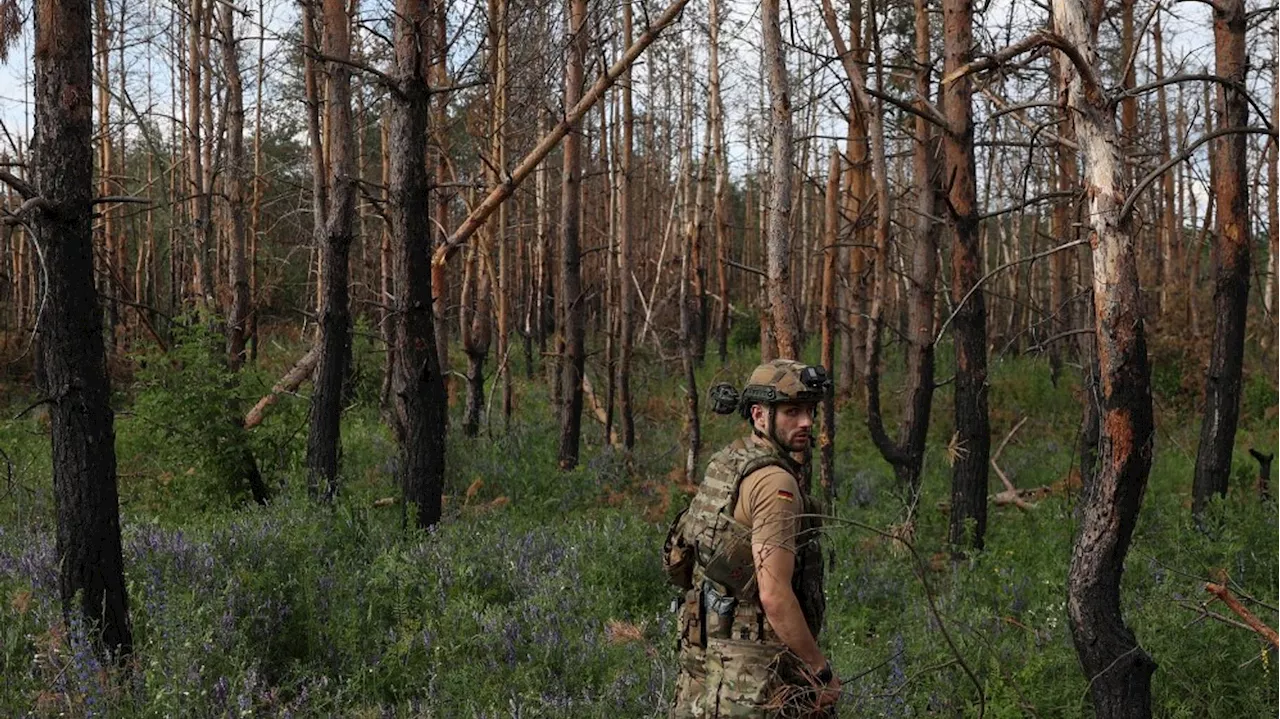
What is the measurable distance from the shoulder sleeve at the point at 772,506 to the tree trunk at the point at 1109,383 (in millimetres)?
1401

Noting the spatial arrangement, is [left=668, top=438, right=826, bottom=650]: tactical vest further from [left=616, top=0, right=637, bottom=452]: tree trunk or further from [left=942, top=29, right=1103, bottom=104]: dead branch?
[left=616, top=0, right=637, bottom=452]: tree trunk

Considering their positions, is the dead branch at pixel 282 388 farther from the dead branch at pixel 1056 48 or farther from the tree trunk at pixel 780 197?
the dead branch at pixel 1056 48

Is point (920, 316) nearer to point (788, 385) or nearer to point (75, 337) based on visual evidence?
point (788, 385)

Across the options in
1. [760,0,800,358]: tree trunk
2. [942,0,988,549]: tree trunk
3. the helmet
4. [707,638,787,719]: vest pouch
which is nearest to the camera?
[707,638,787,719]: vest pouch

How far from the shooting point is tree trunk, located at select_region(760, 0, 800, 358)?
6840 millimetres

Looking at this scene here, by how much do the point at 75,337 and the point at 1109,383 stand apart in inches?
189

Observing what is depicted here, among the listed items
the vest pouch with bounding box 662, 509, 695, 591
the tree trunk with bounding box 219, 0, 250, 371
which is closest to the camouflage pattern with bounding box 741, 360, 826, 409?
the vest pouch with bounding box 662, 509, 695, 591

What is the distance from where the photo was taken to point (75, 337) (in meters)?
4.81

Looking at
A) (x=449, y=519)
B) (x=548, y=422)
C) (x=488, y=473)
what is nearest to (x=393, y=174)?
(x=449, y=519)

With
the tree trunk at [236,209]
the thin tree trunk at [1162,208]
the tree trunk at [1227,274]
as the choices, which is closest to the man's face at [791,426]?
the tree trunk at [1227,274]

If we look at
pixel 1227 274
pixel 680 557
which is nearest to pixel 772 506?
pixel 680 557

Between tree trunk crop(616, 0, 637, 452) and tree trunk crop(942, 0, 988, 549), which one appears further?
tree trunk crop(616, 0, 637, 452)

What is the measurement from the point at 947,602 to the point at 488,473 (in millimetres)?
5511

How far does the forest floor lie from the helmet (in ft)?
1.97
